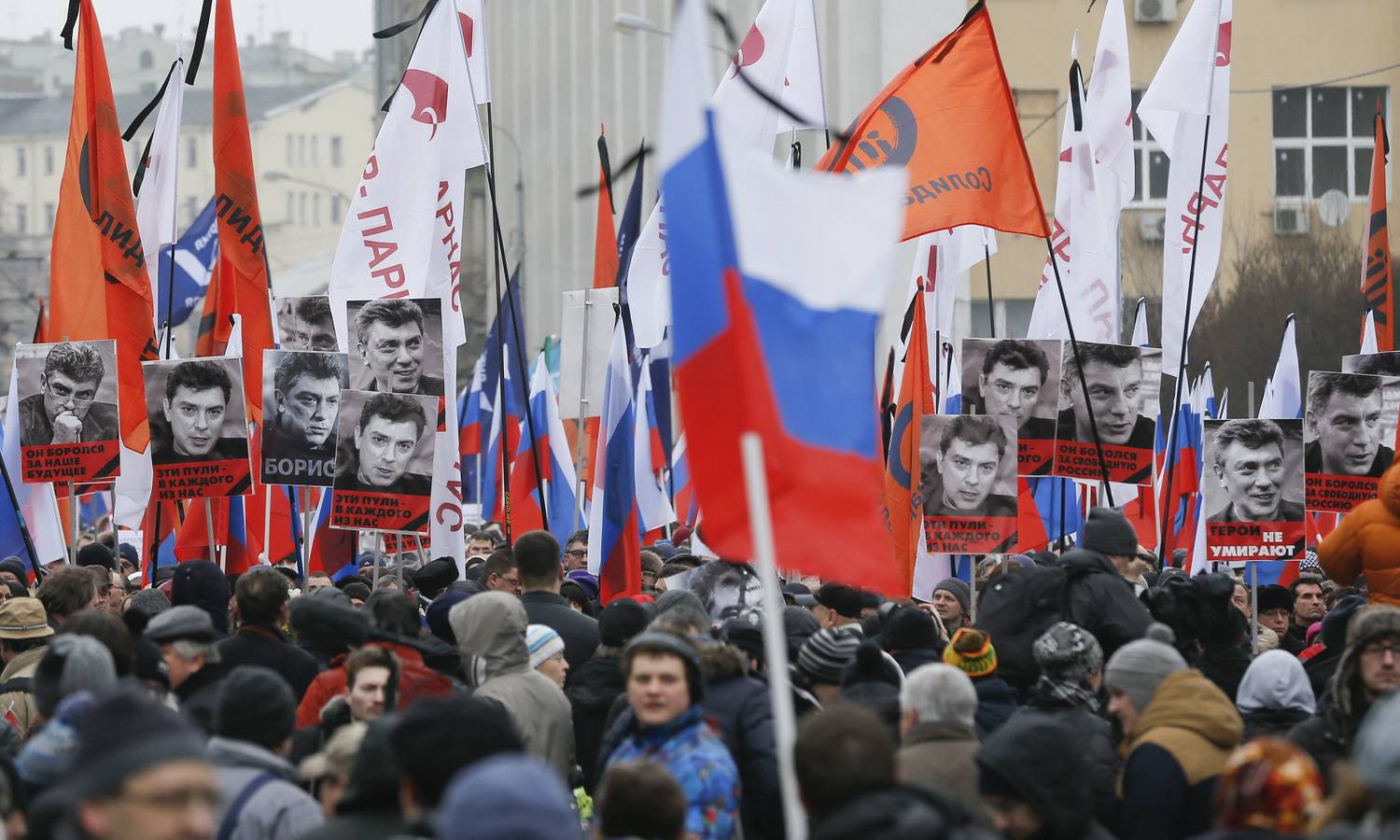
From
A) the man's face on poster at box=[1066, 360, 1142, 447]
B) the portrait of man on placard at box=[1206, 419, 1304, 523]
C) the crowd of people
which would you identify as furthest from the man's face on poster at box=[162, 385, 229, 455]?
the portrait of man on placard at box=[1206, 419, 1304, 523]

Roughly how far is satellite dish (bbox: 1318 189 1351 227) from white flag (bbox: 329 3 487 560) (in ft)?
88.2

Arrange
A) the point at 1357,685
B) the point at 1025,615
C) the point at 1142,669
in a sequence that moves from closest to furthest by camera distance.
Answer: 1. the point at 1142,669
2. the point at 1357,685
3. the point at 1025,615

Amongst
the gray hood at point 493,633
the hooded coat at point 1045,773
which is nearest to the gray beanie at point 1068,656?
the hooded coat at point 1045,773

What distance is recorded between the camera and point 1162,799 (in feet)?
19.1

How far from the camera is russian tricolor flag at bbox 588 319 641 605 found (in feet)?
38.3

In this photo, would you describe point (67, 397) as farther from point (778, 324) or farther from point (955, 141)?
point (778, 324)

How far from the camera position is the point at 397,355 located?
11.2 m

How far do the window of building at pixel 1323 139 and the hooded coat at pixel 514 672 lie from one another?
33.8 metres

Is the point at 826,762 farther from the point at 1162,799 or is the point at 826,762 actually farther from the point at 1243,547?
the point at 1243,547

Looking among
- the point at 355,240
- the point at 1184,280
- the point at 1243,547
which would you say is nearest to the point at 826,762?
the point at 1243,547

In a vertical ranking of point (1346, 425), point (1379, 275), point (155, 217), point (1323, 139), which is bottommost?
point (1346, 425)

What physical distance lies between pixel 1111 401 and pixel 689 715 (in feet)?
20.6

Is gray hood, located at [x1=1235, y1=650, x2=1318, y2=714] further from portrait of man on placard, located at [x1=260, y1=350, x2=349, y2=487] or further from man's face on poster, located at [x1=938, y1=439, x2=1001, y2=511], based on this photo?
portrait of man on placard, located at [x1=260, y1=350, x2=349, y2=487]

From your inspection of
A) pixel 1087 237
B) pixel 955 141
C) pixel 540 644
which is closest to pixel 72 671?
pixel 540 644
